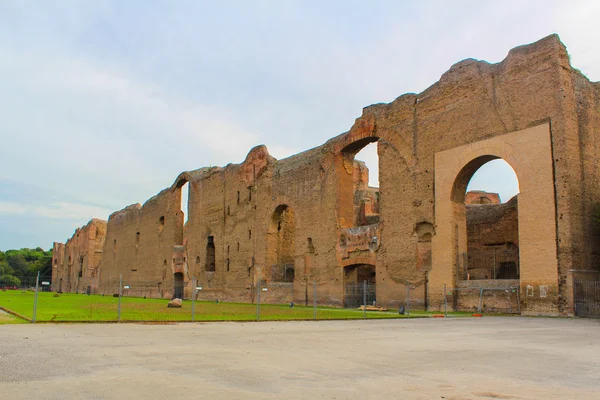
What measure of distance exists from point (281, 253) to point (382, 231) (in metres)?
8.44

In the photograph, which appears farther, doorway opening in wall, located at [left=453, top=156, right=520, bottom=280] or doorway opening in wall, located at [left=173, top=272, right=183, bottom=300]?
doorway opening in wall, located at [left=173, top=272, right=183, bottom=300]

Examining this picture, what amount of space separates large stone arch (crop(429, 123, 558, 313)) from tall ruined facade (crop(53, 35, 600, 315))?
0.04 meters

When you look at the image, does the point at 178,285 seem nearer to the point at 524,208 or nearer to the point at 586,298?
the point at 524,208

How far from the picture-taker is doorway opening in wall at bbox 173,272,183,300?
37250 mm

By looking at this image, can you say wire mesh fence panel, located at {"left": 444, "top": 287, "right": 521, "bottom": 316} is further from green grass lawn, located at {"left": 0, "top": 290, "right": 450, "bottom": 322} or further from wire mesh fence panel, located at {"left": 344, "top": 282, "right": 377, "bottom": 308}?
wire mesh fence panel, located at {"left": 344, "top": 282, "right": 377, "bottom": 308}

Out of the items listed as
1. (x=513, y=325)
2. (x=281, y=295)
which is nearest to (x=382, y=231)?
(x=281, y=295)

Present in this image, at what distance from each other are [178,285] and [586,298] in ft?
90.7

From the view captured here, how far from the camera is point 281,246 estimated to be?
97.0ft

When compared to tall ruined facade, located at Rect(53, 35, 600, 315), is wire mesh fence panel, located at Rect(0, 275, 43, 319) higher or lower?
lower

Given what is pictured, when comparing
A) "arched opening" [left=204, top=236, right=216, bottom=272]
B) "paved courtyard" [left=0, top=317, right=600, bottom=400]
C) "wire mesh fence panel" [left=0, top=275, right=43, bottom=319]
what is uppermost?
"arched opening" [left=204, top=236, right=216, bottom=272]

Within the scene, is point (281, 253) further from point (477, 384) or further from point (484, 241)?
point (477, 384)

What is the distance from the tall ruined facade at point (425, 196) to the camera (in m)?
16.7

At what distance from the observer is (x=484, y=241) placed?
2498cm

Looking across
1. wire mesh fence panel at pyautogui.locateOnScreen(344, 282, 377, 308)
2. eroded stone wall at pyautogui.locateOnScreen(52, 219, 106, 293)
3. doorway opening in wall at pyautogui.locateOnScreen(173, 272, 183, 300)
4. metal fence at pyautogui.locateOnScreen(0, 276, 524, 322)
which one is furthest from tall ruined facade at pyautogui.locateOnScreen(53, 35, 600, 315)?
eroded stone wall at pyautogui.locateOnScreen(52, 219, 106, 293)
